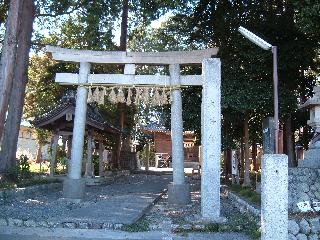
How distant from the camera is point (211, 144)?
32.3 ft

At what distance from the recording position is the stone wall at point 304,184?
10.5 meters

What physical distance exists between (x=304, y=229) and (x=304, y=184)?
271 centimetres

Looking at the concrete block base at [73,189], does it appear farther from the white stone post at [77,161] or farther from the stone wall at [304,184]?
the stone wall at [304,184]

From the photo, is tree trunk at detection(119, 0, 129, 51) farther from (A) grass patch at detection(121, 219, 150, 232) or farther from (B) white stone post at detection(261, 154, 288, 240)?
(B) white stone post at detection(261, 154, 288, 240)

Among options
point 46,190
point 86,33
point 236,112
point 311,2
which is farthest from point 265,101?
point 46,190

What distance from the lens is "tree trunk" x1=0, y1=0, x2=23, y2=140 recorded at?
1143 centimetres

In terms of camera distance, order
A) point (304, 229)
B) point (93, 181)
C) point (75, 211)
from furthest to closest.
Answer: point (93, 181) → point (75, 211) → point (304, 229)

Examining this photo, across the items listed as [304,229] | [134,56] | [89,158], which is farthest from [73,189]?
[304,229]

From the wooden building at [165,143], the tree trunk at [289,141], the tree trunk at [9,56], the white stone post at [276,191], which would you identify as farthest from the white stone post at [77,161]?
the wooden building at [165,143]

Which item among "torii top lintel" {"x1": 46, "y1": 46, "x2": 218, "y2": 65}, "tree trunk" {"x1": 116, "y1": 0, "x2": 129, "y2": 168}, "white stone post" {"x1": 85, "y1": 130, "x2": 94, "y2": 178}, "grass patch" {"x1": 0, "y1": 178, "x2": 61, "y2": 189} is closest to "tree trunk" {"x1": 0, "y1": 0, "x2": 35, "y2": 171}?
"grass patch" {"x1": 0, "y1": 178, "x2": 61, "y2": 189}

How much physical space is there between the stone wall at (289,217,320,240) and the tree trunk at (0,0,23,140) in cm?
814

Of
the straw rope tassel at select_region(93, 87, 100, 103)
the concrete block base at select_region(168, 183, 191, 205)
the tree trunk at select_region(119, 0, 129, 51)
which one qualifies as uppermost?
the tree trunk at select_region(119, 0, 129, 51)

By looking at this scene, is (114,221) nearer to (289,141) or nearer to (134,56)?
(134,56)

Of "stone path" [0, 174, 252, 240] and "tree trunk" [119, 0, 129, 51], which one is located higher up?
"tree trunk" [119, 0, 129, 51]
